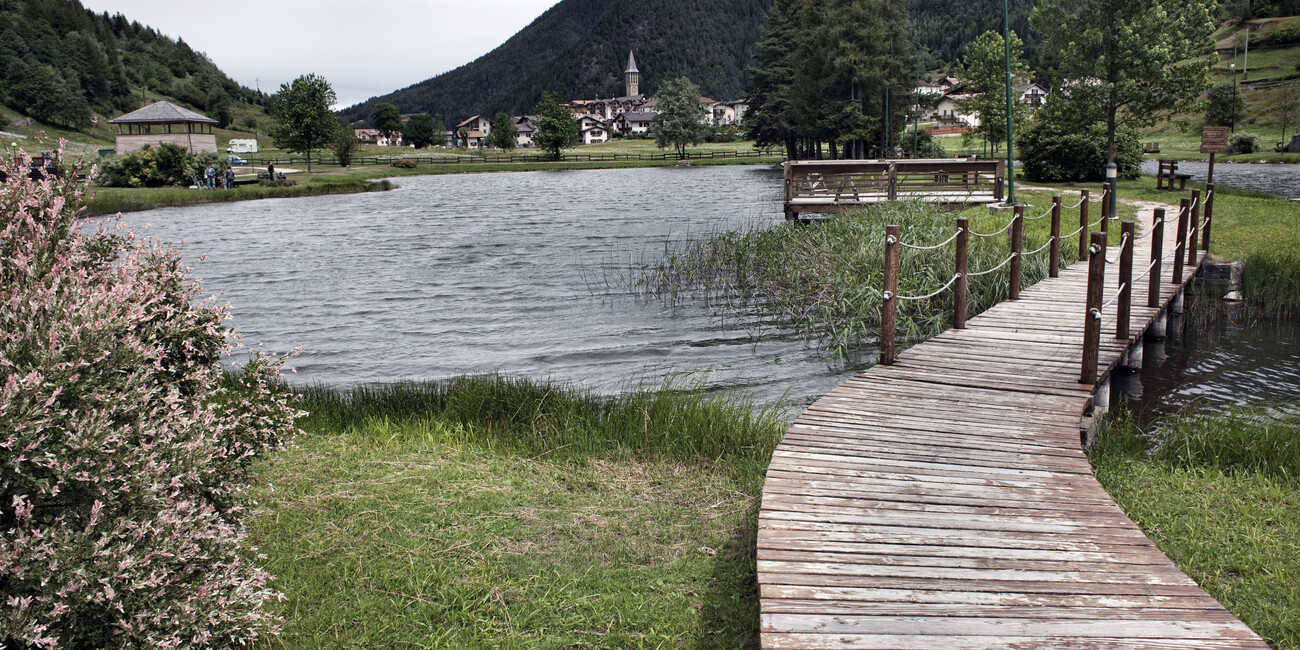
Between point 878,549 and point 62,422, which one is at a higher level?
point 62,422

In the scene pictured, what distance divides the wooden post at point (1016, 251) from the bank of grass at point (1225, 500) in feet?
11.7

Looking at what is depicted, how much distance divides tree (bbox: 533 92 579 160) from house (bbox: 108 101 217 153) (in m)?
39.7

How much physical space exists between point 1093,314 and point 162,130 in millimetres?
81369

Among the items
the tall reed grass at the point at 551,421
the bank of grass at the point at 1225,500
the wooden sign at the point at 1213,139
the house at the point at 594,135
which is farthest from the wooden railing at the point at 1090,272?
the house at the point at 594,135

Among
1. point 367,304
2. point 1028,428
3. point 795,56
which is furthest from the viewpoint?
point 795,56

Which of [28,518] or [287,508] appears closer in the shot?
[28,518]

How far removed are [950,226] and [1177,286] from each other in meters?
4.03

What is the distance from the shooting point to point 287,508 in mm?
6113

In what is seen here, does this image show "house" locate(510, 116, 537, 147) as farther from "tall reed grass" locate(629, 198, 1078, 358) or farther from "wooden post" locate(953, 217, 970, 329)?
"wooden post" locate(953, 217, 970, 329)

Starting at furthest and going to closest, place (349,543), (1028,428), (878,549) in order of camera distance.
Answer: (1028,428)
(349,543)
(878,549)

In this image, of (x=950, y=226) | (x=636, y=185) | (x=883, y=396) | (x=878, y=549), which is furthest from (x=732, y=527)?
(x=636, y=185)

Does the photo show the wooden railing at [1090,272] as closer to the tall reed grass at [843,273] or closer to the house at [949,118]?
the tall reed grass at [843,273]

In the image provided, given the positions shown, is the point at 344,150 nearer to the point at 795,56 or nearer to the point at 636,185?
the point at 636,185

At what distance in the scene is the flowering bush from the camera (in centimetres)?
316
